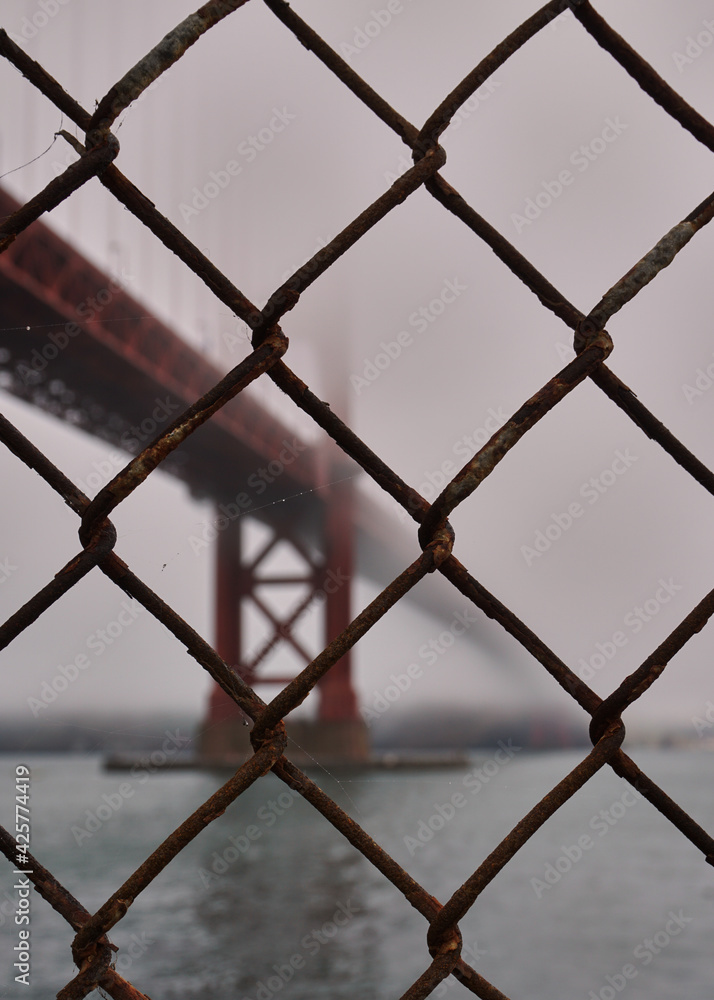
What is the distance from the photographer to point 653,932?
29.8ft

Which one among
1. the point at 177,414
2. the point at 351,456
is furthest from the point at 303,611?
the point at 351,456

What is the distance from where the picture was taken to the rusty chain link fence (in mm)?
483

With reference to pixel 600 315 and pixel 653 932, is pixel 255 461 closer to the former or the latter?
pixel 653 932
